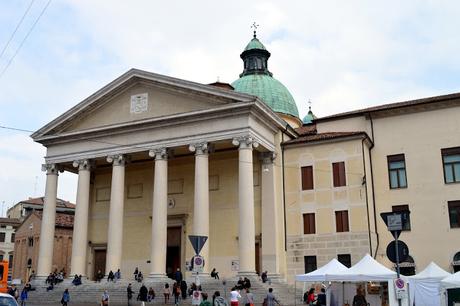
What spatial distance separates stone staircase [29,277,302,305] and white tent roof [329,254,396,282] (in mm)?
8060

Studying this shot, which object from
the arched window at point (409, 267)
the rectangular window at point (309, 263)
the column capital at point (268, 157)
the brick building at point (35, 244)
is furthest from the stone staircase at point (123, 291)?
the brick building at point (35, 244)

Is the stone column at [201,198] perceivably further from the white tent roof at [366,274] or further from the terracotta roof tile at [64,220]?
the terracotta roof tile at [64,220]

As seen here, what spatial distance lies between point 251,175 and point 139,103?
9.67 metres

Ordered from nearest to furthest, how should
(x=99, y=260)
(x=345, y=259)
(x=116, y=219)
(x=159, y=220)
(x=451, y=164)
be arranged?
(x=451, y=164)
(x=345, y=259)
(x=159, y=220)
(x=116, y=219)
(x=99, y=260)

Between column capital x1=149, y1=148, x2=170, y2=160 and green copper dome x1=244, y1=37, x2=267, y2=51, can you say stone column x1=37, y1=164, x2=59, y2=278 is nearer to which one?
column capital x1=149, y1=148, x2=170, y2=160

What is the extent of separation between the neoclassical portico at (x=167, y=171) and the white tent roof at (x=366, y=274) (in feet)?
32.3

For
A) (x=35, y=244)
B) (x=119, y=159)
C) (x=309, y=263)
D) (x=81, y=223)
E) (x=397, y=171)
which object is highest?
(x=119, y=159)

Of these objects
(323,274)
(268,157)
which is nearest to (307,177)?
(268,157)

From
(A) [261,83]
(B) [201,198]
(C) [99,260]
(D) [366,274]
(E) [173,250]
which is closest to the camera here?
(D) [366,274]

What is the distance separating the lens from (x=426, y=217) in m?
30.1

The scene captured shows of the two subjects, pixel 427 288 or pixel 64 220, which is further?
pixel 64 220

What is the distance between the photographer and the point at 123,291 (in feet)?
98.4

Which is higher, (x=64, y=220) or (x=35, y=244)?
(x=64, y=220)

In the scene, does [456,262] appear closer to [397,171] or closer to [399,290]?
[397,171]
